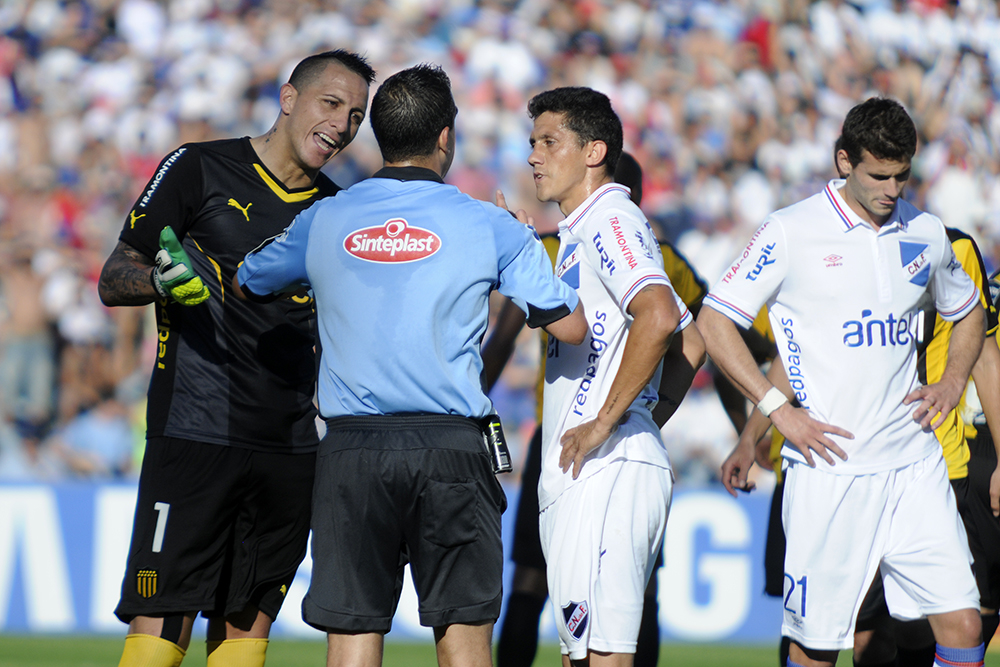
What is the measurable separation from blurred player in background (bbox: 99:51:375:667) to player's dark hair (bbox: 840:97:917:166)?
183cm

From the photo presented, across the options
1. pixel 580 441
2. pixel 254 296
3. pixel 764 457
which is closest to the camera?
pixel 254 296

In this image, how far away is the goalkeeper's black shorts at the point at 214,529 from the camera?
11.8 feet

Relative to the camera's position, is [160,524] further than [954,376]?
No

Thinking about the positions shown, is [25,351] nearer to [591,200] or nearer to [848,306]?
[591,200]

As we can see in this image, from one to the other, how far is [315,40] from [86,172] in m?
2.78

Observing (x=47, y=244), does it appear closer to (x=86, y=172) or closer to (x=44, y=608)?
(x=86, y=172)

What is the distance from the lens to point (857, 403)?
12.5ft

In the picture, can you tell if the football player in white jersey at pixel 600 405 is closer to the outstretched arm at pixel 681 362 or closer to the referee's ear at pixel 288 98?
the outstretched arm at pixel 681 362

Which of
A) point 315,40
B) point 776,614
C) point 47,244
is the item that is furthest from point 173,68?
point 776,614

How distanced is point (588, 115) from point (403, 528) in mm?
1677

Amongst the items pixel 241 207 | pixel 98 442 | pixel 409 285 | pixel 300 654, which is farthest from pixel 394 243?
pixel 98 442

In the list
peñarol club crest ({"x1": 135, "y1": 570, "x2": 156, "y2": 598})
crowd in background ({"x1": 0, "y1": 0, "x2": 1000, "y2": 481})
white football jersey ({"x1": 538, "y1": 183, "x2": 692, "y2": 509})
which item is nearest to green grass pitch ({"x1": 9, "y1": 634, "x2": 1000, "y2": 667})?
crowd in background ({"x1": 0, "y1": 0, "x2": 1000, "y2": 481})

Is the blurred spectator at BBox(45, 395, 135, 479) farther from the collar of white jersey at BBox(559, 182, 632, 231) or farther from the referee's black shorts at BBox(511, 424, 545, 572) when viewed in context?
the collar of white jersey at BBox(559, 182, 632, 231)

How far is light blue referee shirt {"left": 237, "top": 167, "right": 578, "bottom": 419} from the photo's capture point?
312 cm
